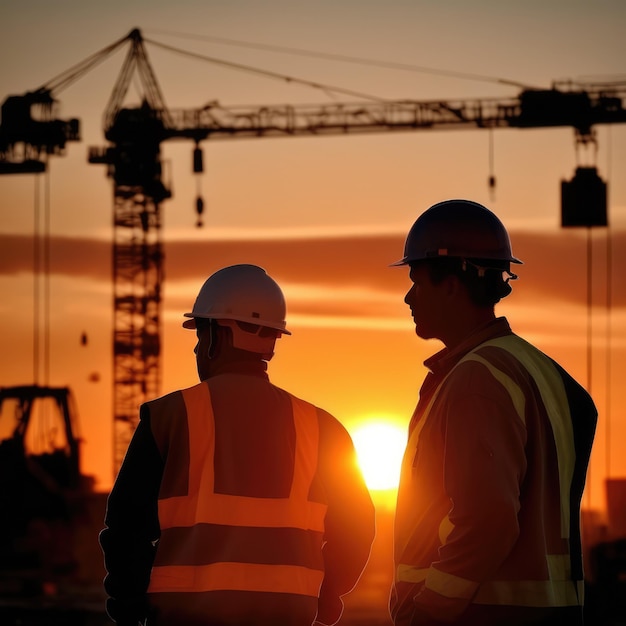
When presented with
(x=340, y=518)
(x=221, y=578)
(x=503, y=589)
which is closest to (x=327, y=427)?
(x=340, y=518)

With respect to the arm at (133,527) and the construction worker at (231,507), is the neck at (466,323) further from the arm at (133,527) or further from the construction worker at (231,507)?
the arm at (133,527)

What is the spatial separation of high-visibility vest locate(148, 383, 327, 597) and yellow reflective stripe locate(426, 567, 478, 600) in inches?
49.2

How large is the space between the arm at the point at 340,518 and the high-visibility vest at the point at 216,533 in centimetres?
19

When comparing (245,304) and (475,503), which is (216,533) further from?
(475,503)

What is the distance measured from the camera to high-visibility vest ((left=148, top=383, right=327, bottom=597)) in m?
5.34

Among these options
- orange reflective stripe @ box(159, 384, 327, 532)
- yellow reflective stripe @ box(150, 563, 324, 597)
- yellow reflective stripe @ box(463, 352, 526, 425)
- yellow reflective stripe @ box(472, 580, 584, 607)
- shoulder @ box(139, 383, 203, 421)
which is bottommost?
yellow reflective stripe @ box(150, 563, 324, 597)

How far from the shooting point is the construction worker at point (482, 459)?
169 inches

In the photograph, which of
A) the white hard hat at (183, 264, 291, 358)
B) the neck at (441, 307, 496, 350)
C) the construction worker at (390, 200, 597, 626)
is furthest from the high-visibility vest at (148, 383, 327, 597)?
the neck at (441, 307, 496, 350)

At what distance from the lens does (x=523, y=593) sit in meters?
4.39

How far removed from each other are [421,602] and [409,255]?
46.4 inches

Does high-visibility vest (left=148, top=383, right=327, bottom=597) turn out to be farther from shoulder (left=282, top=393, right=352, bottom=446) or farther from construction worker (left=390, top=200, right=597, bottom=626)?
construction worker (left=390, top=200, right=597, bottom=626)

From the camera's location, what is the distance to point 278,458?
5.54 m

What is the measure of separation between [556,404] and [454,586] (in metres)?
0.72

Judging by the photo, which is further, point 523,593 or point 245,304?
point 245,304
